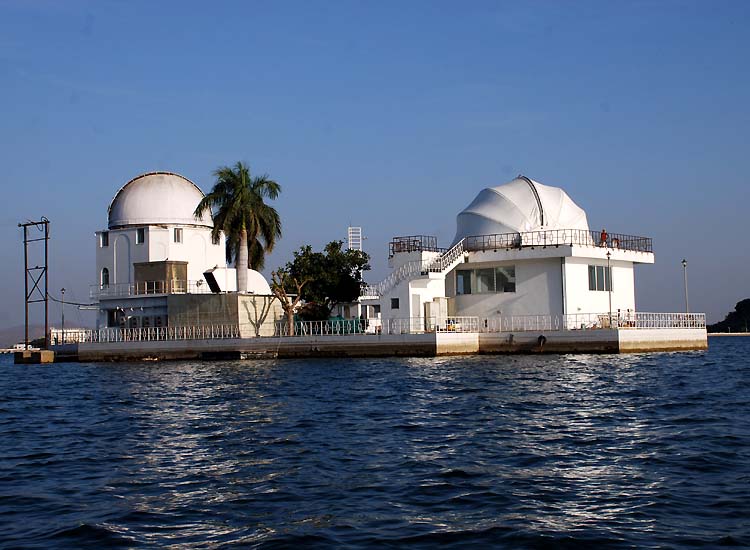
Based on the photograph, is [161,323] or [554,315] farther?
[161,323]

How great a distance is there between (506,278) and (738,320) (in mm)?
95744

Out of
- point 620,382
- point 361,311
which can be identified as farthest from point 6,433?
point 361,311

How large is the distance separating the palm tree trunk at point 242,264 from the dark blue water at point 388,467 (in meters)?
30.0

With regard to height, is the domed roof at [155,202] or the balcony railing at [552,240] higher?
the domed roof at [155,202]

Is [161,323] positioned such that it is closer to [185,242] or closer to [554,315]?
[185,242]

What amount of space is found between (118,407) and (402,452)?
12.8 m

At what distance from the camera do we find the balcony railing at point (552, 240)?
179 ft

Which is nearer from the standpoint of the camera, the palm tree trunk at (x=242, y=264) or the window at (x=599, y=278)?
the window at (x=599, y=278)

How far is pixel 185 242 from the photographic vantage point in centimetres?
6419

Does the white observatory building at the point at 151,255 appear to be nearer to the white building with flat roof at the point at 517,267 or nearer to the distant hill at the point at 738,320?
the white building with flat roof at the point at 517,267

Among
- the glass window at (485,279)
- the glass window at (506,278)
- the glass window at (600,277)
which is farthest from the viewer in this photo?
the glass window at (485,279)

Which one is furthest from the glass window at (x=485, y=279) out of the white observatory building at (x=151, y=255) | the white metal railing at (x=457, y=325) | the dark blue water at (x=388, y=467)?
the dark blue water at (x=388, y=467)

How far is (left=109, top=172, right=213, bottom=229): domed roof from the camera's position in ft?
211

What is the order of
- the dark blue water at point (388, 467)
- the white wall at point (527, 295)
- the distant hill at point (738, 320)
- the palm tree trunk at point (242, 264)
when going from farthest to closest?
the distant hill at point (738, 320)
the palm tree trunk at point (242, 264)
the white wall at point (527, 295)
the dark blue water at point (388, 467)
